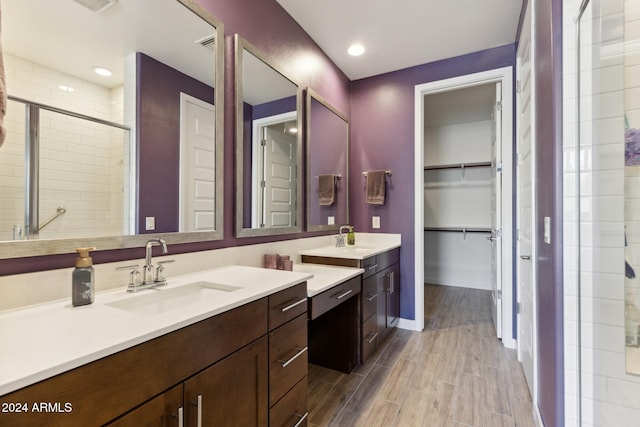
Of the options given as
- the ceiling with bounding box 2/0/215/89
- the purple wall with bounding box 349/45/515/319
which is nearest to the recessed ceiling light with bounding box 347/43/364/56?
the purple wall with bounding box 349/45/515/319

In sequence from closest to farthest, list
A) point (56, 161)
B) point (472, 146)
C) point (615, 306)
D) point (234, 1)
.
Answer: point (56, 161) < point (615, 306) < point (234, 1) < point (472, 146)

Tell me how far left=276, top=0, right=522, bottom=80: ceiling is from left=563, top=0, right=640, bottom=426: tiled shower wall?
1177 mm

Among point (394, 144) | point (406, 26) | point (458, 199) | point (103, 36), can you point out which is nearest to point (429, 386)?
point (394, 144)

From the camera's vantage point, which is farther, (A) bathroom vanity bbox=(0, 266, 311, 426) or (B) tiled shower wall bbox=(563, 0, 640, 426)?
(B) tiled shower wall bbox=(563, 0, 640, 426)

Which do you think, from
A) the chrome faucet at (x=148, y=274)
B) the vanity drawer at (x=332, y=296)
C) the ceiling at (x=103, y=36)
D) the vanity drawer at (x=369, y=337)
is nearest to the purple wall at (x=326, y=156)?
the vanity drawer at (x=332, y=296)

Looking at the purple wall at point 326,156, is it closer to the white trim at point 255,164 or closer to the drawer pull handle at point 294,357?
the white trim at point 255,164

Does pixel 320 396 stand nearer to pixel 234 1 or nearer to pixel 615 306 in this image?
→ pixel 615 306

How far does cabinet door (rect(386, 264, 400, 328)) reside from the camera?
2.64 m

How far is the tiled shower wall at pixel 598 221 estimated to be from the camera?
1143mm

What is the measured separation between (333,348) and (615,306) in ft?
5.25

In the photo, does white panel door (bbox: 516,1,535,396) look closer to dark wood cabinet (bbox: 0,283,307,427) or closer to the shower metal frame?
dark wood cabinet (bbox: 0,283,307,427)

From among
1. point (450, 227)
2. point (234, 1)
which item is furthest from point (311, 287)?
point (450, 227)

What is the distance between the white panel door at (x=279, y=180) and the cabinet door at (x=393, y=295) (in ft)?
3.60

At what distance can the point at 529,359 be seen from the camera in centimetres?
188
